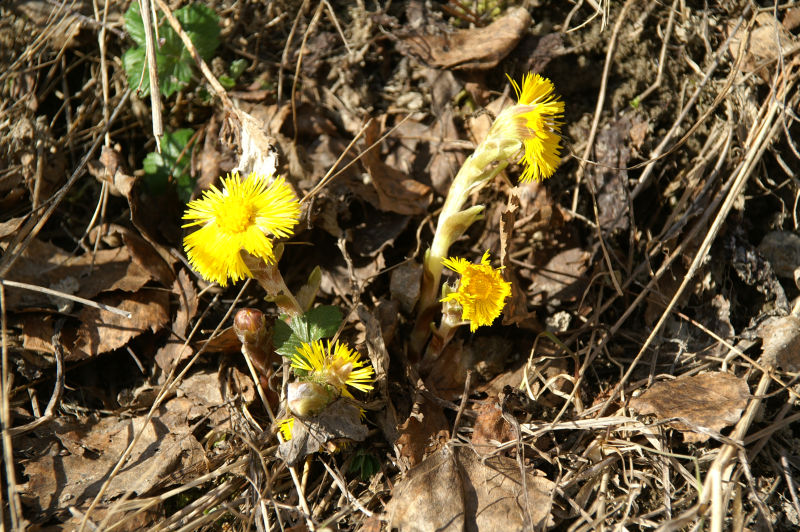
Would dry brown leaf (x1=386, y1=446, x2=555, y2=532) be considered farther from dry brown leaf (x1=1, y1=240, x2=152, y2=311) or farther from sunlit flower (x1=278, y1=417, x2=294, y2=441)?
dry brown leaf (x1=1, y1=240, x2=152, y2=311)

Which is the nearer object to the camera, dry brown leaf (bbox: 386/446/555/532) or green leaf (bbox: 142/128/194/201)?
dry brown leaf (bbox: 386/446/555/532)

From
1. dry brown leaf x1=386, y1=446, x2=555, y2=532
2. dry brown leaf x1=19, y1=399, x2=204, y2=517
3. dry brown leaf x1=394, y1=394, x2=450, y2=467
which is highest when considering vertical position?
dry brown leaf x1=19, y1=399, x2=204, y2=517

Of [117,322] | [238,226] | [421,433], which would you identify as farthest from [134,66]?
[421,433]

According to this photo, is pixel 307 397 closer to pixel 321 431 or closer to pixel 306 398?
pixel 306 398

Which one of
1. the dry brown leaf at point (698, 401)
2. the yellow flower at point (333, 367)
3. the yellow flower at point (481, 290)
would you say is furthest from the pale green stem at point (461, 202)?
the dry brown leaf at point (698, 401)

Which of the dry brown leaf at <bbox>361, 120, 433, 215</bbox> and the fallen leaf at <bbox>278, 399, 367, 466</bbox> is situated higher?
the dry brown leaf at <bbox>361, 120, 433, 215</bbox>

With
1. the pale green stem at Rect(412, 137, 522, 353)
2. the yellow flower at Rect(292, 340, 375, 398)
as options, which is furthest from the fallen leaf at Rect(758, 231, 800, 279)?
the yellow flower at Rect(292, 340, 375, 398)
